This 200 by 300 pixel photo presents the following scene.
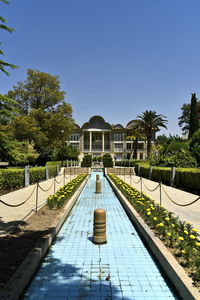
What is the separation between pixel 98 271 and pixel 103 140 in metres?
52.7

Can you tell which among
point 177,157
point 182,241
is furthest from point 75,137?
point 182,241

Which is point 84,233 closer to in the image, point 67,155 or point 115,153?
point 67,155

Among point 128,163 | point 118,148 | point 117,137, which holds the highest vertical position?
point 117,137

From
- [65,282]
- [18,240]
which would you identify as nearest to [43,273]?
[65,282]

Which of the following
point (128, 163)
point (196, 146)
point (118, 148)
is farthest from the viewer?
point (118, 148)

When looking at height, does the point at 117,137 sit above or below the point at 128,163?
above

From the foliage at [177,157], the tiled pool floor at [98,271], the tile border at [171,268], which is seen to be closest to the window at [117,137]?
the foliage at [177,157]

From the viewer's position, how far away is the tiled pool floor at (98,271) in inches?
138

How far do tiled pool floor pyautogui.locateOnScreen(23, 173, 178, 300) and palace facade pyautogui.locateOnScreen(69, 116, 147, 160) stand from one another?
50472 mm

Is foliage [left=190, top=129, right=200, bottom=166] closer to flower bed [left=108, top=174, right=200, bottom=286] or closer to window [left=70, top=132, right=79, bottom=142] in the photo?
flower bed [left=108, top=174, right=200, bottom=286]

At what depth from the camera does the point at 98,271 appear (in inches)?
166

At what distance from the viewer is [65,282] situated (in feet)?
12.5

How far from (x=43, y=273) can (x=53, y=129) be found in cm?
2838

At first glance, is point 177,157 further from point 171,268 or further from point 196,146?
point 171,268
